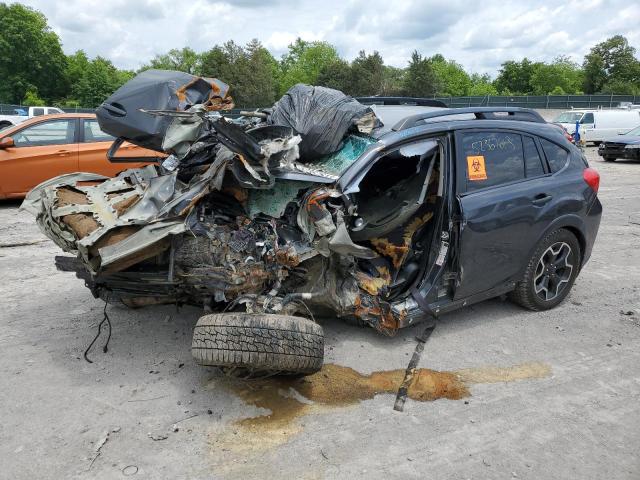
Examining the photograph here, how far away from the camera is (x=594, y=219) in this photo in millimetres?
4992

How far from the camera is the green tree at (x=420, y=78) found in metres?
56.3

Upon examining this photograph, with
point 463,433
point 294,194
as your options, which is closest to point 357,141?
point 294,194

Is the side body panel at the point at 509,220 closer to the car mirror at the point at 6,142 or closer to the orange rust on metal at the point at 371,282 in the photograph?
the orange rust on metal at the point at 371,282

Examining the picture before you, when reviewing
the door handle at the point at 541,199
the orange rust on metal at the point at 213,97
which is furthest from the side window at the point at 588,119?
the orange rust on metal at the point at 213,97

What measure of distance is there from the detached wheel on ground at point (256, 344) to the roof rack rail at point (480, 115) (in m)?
1.71

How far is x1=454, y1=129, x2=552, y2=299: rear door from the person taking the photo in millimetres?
4121

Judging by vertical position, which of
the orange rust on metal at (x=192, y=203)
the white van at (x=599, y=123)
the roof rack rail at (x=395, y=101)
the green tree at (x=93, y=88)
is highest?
the green tree at (x=93, y=88)

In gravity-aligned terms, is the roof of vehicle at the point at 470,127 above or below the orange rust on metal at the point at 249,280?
above

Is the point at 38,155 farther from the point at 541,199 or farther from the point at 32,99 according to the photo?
the point at 32,99

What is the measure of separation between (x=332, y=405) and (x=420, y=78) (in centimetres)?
5734

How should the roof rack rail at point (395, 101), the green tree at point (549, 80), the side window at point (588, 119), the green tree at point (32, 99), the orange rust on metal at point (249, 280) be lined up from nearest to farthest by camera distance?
the orange rust on metal at point (249, 280) → the roof rack rail at point (395, 101) → the side window at point (588, 119) → the green tree at point (32, 99) → the green tree at point (549, 80)

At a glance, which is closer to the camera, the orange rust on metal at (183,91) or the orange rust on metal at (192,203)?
the orange rust on metal at (192,203)

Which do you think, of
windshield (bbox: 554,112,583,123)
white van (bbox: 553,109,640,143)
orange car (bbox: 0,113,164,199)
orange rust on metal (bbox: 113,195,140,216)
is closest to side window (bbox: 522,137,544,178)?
orange rust on metal (bbox: 113,195,140,216)

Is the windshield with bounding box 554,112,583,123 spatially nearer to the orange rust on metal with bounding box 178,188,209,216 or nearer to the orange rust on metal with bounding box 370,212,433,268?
the orange rust on metal with bounding box 370,212,433,268
